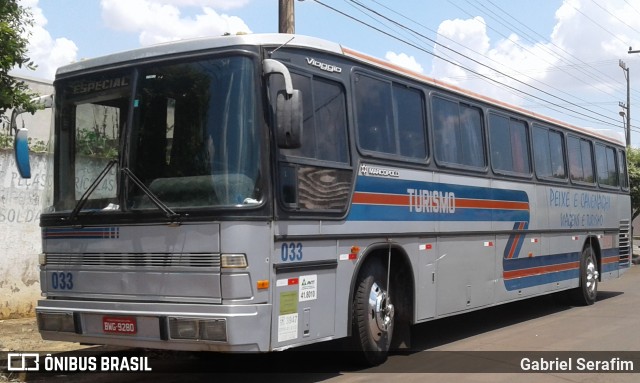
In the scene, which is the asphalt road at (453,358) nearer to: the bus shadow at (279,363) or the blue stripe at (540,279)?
the bus shadow at (279,363)

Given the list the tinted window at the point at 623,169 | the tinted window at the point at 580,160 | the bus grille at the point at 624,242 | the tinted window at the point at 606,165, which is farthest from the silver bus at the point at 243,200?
the tinted window at the point at 623,169

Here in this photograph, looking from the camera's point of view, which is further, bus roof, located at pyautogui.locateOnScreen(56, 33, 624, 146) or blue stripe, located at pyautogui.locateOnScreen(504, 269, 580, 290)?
blue stripe, located at pyautogui.locateOnScreen(504, 269, 580, 290)

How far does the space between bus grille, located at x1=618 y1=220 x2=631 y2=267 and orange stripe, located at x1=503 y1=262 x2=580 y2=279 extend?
2.77m

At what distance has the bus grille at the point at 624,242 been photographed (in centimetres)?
1648

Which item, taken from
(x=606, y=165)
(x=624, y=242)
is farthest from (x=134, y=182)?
(x=624, y=242)

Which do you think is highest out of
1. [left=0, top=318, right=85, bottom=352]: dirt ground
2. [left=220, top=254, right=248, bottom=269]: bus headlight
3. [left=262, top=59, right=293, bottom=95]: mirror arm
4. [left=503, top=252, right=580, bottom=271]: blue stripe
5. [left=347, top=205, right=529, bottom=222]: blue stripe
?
[left=262, top=59, right=293, bottom=95]: mirror arm

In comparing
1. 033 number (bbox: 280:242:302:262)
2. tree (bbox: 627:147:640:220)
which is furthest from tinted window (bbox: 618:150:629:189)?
tree (bbox: 627:147:640:220)

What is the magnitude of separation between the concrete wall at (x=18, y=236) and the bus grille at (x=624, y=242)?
1182cm

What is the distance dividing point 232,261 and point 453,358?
373cm

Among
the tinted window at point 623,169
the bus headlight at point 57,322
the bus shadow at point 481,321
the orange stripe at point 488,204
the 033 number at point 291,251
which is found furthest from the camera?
the tinted window at point 623,169

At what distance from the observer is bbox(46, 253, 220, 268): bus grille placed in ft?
21.6

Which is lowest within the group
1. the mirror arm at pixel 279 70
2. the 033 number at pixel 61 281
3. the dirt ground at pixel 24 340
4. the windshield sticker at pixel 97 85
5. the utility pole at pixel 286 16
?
the dirt ground at pixel 24 340

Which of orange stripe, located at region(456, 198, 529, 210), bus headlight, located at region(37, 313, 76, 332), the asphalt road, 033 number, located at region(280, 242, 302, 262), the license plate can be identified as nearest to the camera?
the license plate

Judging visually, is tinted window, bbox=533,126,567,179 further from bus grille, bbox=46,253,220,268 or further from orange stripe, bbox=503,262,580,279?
bus grille, bbox=46,253,220,268
